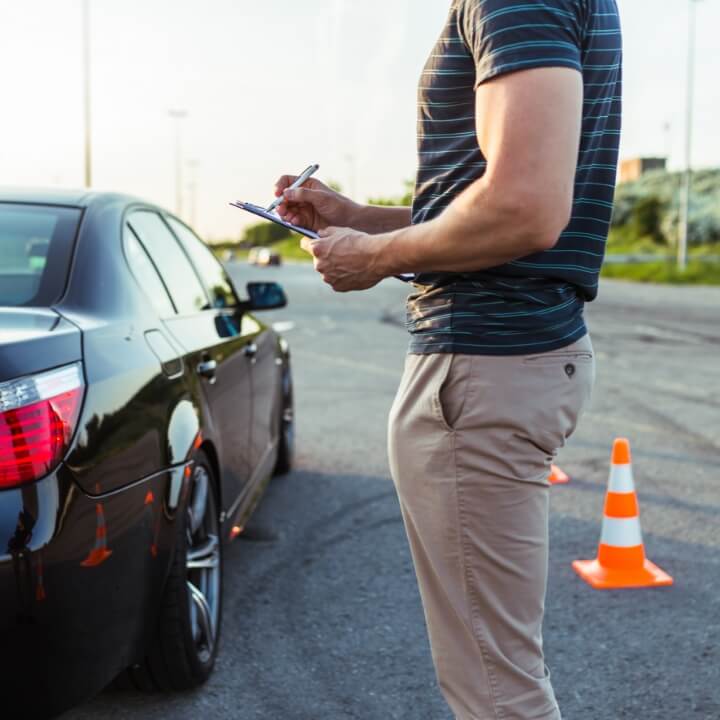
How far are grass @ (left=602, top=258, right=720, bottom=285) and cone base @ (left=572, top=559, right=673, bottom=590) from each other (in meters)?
30.3

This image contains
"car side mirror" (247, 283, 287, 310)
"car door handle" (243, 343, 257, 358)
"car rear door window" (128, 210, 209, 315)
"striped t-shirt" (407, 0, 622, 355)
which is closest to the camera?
"striped t-shirt" (407, 0, 622, 355)

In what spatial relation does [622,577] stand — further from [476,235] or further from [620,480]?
[476,235]

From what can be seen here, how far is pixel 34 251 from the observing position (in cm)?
329

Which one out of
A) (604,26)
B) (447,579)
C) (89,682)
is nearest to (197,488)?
(89,682)

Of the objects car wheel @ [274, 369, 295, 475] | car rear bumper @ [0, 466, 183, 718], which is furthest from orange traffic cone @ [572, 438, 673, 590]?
car rear bumper @ [0, 466, 183, 718]

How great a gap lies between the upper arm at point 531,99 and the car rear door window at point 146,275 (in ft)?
6.17

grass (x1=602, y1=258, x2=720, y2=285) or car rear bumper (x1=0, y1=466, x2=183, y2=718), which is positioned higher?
car rear bumper (x1=0, y1=466, x2=183, y2=718)

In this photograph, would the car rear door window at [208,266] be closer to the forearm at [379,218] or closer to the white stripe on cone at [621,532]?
the white stripe on cone at [621,532]

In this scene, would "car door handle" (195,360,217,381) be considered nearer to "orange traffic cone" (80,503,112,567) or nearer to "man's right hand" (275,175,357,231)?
"orange traffic cone" (80,503,112,567)

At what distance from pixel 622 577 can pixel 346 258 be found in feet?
9.14

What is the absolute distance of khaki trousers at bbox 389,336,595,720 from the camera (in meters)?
1.90

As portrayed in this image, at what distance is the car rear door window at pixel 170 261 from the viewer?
3770 mm

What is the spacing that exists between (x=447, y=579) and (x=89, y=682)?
1011 millimetres

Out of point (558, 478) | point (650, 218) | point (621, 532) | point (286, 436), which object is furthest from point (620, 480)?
point (650, 218)
